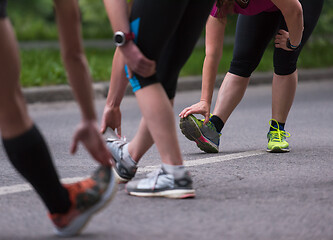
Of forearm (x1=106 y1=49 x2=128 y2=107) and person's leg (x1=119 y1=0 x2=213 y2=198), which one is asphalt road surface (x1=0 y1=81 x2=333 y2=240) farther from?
forearm (x1=106 y1=49 x2=128 y2=107)

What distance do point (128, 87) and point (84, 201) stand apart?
263 inches

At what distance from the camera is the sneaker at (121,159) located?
376 cm

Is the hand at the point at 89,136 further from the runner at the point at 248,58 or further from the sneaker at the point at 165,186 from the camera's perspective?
the runner at the point at 248,58

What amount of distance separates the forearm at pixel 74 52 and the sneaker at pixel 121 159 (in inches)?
44.9

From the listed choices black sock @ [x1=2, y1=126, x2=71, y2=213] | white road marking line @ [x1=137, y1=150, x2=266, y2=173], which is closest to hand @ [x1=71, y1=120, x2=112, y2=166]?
black sock @ [x1=2, y1=126, x2=71, y2=213]

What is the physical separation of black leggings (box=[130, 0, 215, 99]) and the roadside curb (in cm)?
515

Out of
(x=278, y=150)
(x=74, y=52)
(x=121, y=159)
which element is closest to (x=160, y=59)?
(x=121, y=159)

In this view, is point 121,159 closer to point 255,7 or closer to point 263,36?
point 255,7

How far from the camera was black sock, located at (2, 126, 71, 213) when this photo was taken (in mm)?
2693

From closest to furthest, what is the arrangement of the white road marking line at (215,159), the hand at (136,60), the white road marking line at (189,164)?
1. the hand at (136,60)
2. the white road marking line at (189,164)
3. the white road marking line at (215,159)

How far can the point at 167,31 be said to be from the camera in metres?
3.33

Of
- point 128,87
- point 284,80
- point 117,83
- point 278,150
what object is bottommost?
point 128,87

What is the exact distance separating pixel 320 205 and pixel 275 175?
2.52 ft

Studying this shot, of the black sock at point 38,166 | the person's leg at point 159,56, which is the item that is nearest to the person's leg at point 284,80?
the person's leg at point 159,56
